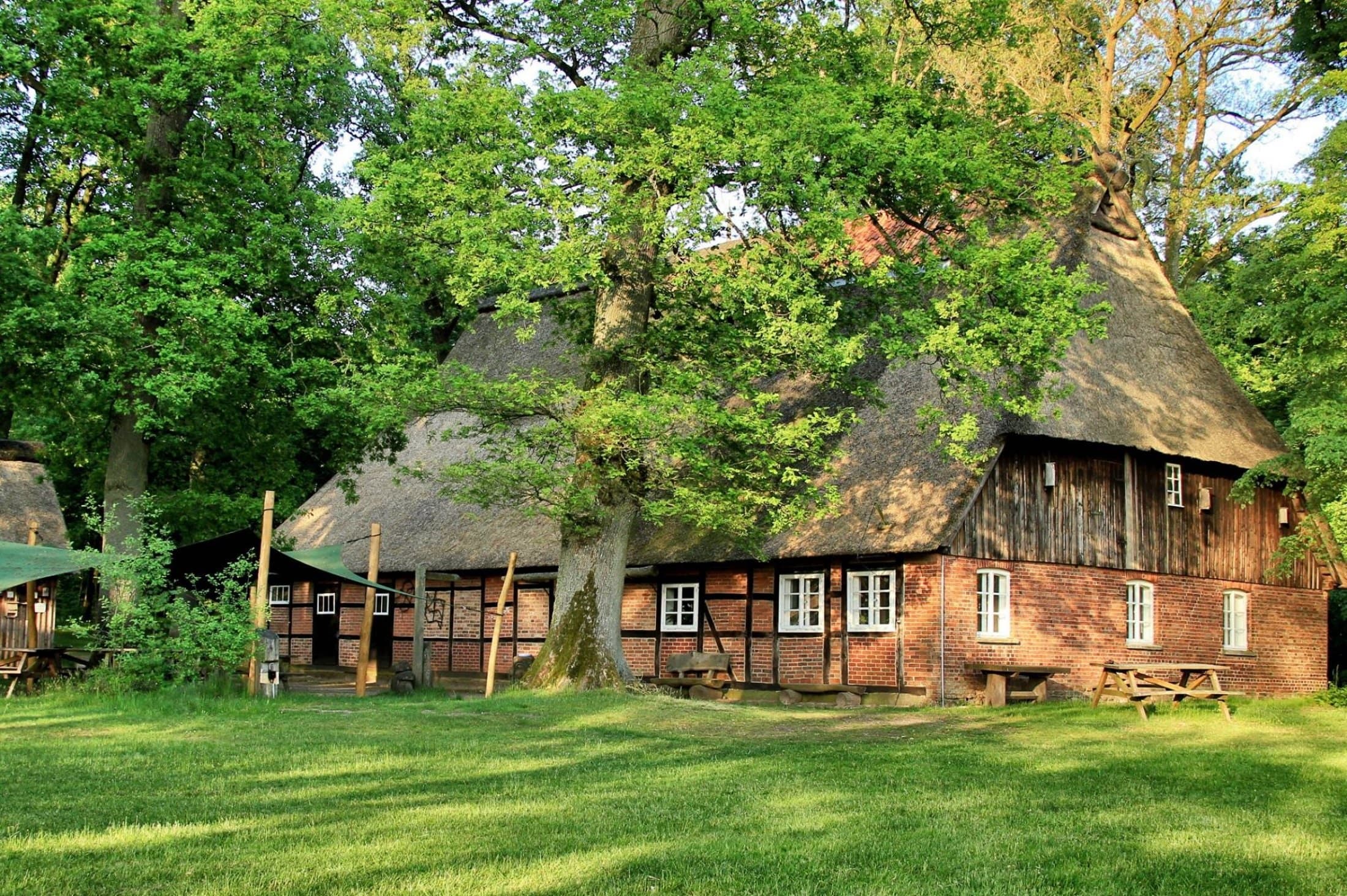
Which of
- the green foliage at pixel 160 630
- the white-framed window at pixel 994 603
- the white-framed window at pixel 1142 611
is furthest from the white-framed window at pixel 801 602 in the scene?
the green foliage at pixel 160 630

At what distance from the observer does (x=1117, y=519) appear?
78.5 ft

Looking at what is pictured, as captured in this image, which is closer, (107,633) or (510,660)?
(107,633)

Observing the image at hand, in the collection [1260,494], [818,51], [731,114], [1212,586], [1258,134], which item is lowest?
[1212,586]

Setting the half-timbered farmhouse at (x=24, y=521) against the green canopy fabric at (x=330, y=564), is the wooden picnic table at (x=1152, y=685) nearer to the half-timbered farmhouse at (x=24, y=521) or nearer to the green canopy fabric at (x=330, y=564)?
the green canopy fabric at (x=330, y=564)

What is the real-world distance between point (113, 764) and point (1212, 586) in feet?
65.2

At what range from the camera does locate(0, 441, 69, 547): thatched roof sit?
27.7 meters

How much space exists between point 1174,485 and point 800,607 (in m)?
7.06

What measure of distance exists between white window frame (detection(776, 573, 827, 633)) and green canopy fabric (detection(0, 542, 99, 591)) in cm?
1084

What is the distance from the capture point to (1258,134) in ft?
111

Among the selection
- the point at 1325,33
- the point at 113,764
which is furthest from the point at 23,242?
the point at 1325,33

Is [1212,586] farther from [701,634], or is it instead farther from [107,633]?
[107,633]

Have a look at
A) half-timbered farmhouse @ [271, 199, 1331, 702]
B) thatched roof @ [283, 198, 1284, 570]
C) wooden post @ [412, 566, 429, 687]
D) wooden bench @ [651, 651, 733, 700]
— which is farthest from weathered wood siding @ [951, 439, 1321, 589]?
wooden post @ [412, 566, 429, 687]

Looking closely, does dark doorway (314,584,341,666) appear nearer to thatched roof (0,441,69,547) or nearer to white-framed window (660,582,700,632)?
thatched roof (0,441,69,547)

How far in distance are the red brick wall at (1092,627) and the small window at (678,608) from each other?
462 centimetres
